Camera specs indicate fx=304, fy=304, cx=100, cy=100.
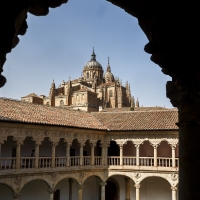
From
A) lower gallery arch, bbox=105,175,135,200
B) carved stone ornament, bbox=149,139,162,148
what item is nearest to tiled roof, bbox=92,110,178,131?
carved stone ornament, bbox=149,139,162,148

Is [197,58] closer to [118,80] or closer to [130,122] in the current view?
[130,122]

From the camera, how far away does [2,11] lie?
231 cm

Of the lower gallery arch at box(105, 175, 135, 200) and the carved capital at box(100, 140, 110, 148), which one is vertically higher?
the carved capital at box(100, 140, 110, 148)

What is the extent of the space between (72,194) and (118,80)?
70.2m

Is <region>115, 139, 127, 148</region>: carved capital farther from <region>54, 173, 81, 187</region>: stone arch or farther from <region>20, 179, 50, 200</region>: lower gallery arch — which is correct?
<region>20, 179, 50, 200</region>: lower gallery arch

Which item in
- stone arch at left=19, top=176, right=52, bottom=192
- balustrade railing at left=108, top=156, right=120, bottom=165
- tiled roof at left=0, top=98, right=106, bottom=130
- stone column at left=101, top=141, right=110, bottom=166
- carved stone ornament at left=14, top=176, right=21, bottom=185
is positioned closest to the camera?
carved stone ornament at left=14, top=176, right=21, bottom=185

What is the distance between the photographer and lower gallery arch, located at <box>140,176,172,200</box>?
24894mm

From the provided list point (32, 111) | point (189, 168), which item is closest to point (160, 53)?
point (189, 168)

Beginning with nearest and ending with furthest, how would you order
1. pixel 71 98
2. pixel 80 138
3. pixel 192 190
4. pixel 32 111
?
1. pixel 192 190
2. pixel 32 111
3. pixel 80 138
4. pixel 71 98

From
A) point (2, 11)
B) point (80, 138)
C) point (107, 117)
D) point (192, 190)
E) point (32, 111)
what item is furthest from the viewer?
point (107, 117)

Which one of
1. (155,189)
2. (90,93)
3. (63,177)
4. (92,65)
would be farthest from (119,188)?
(92,65)

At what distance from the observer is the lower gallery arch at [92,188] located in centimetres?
2638

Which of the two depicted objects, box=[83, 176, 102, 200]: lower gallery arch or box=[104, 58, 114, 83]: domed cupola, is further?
box=[104, 58, 114, 83]: domed cupola

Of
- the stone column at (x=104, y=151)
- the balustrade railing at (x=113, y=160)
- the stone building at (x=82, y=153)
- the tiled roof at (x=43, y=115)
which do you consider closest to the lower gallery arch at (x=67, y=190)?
the stone building at (x=82, y=153)
